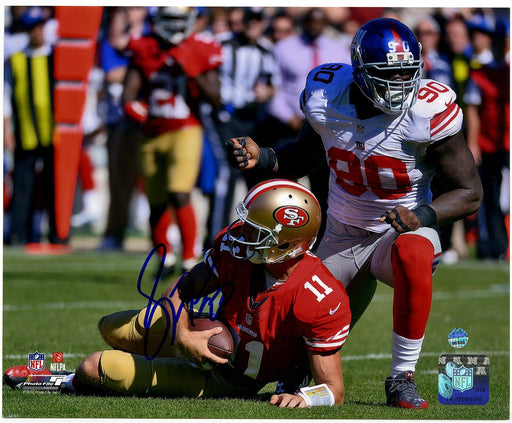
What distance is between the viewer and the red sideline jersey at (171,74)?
353 inches

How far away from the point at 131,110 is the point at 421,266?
17.3 feet

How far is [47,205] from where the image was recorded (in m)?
11.5

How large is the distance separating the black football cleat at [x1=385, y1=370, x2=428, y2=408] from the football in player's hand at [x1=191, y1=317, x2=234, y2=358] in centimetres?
74

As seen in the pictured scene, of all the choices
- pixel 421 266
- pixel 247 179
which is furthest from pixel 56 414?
pixel 247 179

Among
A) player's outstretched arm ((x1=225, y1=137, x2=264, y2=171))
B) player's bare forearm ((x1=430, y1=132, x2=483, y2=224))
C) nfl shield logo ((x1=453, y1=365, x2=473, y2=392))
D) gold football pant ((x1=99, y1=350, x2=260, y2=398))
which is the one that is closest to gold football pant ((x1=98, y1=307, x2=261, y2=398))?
gold football pant ((x1=99, y1=350, x2=260, y2=398))

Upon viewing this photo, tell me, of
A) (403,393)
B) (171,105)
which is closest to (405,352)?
(403,393)

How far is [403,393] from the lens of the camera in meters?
4.26

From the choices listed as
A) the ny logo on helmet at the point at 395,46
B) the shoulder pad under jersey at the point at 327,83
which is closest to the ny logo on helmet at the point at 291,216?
the shoulder pad under jersey at the point at 327,83

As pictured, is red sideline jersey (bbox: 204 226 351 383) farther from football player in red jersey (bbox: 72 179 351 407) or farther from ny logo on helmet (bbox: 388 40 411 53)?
ny logo on helmet (bbox: 388 40 411 53)

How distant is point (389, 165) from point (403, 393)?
1.00 m

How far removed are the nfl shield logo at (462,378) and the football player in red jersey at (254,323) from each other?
1.94 ft

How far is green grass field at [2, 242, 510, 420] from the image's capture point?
13.5 feet

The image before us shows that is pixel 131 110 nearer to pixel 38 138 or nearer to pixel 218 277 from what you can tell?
pixel 38 138
